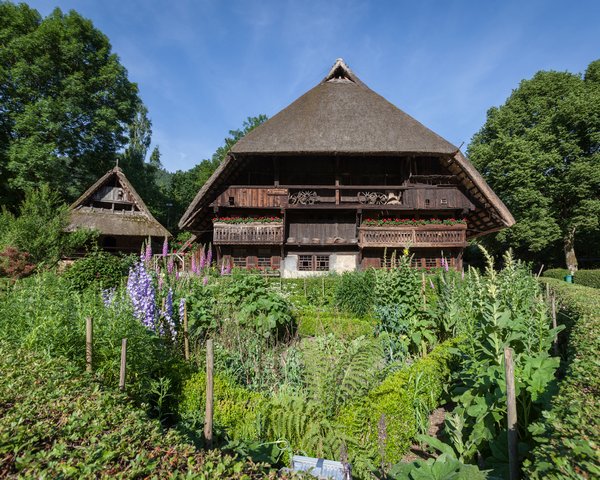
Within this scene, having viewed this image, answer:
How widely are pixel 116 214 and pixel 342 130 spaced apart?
14590 mm

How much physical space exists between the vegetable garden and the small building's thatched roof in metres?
15.8

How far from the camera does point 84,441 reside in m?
1.74

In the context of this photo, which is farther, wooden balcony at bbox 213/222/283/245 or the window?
the window

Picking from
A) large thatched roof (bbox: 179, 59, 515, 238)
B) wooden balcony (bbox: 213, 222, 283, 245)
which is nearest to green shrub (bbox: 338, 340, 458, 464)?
wooden balcony (bbox: 213, 222, 283, 245)

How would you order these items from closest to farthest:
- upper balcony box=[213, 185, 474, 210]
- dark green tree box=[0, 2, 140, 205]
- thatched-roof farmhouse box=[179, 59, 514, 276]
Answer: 1. thatched-roof farmhouse box=[179, 59, 514, 276]
2. upper balcony box=[213, 185, 474, 210]
3. dark green tree box=[0, 2, 140, 205]

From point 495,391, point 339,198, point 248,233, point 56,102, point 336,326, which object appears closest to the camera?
point 495,391

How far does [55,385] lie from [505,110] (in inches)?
1289

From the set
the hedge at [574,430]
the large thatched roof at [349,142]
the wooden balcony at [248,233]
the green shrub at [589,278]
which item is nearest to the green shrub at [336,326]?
the hedge at [574,430]

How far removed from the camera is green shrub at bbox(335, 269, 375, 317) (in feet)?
31.8

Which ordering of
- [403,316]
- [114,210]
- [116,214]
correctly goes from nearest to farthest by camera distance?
[403,316] → [116,214] → [114,210]

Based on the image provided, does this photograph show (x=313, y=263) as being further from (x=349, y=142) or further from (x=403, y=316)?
(x=403, y=316)

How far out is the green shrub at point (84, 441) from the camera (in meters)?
1.54

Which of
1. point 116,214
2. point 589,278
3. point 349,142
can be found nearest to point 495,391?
point 349,142

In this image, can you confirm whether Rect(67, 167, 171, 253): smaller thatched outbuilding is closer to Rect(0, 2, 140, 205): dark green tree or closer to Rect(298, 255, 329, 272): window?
Rect(0, 2, 140, 205): dark green tree
